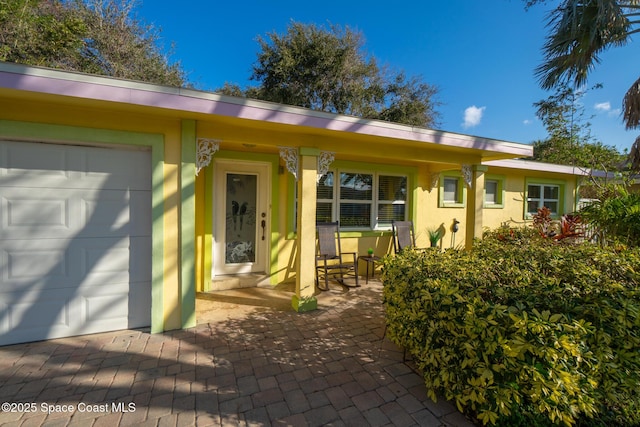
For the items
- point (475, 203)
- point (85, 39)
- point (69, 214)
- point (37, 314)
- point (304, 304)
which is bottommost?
point (304, 304)

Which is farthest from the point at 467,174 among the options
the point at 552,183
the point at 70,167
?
the point at 70,167

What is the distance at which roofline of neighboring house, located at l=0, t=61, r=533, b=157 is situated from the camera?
238 cm

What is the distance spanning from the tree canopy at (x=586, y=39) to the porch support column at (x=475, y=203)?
2192 millimetres

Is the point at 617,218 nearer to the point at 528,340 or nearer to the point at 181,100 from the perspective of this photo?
→ the point at 528,340

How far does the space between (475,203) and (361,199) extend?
219cm

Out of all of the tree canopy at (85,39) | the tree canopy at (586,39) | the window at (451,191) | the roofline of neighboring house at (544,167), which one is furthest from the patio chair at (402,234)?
the tree canopy at (85,39)

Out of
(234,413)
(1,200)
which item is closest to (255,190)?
(1,200)

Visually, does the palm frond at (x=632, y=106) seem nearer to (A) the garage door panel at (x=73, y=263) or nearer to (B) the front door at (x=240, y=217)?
(B) the front door at (x=240, y=217)

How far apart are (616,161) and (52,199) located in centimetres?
1353

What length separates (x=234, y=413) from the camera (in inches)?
79.2

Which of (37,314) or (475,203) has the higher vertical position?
(475,203)

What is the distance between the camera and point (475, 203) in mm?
5426

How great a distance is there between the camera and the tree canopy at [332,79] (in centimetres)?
1096

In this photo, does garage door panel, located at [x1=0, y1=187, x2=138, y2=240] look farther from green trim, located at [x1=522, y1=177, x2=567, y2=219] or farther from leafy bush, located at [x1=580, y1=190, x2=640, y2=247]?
A: green trim, located at [x1=522, y1=177, x2=567, y2=219]
